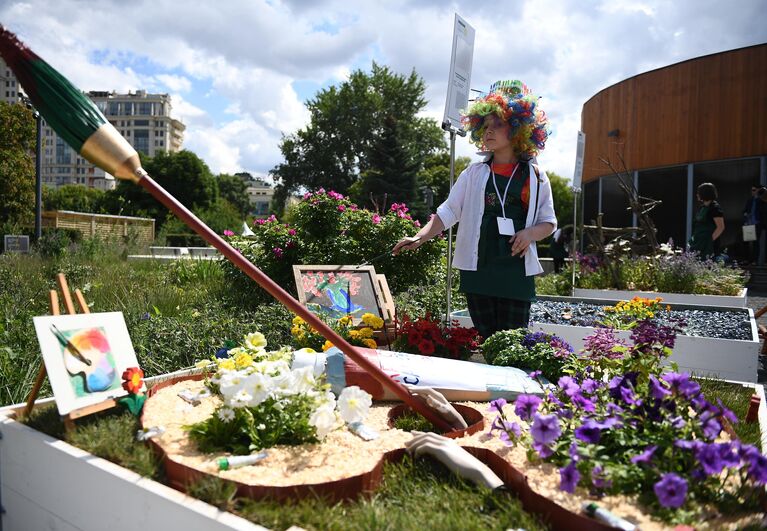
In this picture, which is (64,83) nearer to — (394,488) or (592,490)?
(394,488)

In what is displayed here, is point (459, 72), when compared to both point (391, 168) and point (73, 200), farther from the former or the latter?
point (73, 200)

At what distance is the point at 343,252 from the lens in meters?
7.28

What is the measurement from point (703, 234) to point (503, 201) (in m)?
7.96

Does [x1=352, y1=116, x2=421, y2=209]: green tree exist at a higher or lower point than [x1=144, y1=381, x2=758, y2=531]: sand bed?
A: higher

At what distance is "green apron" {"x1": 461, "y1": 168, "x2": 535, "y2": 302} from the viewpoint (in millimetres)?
3355

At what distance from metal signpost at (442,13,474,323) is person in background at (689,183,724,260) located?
5.94 metres

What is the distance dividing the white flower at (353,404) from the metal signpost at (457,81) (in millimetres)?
2280

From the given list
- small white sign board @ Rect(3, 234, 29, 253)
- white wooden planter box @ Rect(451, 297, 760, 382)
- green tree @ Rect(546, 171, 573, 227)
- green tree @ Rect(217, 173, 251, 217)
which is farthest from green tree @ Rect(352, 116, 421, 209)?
green tree @ Rect(217, 173, 251, 217)

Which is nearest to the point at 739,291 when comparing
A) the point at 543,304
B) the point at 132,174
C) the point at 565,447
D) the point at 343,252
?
the point at 543,304

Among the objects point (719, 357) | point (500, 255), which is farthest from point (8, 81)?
point (719, 357)

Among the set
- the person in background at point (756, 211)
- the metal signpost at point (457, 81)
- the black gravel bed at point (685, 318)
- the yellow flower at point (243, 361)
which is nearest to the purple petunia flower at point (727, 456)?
the yellow flower at point (243, 361)

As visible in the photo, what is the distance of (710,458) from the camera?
54.3 inches

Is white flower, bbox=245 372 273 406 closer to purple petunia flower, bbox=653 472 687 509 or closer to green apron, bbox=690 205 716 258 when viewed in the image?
purple petunia flower, bbox=653 472 687 509

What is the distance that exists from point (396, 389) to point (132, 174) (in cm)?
119
